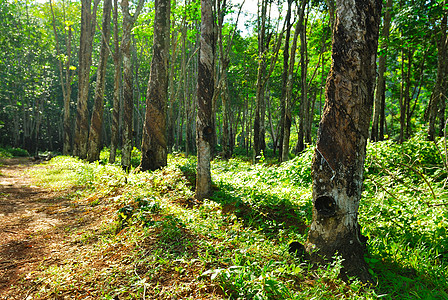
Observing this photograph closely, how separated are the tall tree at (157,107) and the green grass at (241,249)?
216 cm

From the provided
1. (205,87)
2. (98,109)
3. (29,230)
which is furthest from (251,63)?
(29,230)

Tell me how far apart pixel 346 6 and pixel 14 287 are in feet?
16.8

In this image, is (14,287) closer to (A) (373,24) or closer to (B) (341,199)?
(B) (341,199)

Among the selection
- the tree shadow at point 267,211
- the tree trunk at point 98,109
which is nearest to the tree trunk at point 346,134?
the tree shadow at point 267,211

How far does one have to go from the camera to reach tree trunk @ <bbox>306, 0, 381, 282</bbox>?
3.07m

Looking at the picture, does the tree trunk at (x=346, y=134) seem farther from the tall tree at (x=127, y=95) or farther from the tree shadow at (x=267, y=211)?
the tall tree at (x=127, y=95)

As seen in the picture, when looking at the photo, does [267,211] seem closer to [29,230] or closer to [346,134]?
[346,134]

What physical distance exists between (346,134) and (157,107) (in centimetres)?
674

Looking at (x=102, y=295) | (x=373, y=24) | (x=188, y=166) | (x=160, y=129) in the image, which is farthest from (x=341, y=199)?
(x=160, y=129)

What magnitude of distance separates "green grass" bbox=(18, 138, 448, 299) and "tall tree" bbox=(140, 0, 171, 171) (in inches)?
85.1

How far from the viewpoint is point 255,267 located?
3.09 m

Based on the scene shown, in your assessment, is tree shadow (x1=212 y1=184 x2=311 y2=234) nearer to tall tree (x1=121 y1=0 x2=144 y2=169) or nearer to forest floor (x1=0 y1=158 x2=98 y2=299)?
forest floor (x1=0 y1=158 x2=98 y2=299)

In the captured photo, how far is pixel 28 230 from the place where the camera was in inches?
196

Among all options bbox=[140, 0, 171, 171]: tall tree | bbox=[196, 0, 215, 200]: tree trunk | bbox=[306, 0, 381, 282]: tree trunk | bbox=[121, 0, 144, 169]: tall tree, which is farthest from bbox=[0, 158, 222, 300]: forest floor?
bbox=[121, 0, 144, 169]: tall tree
